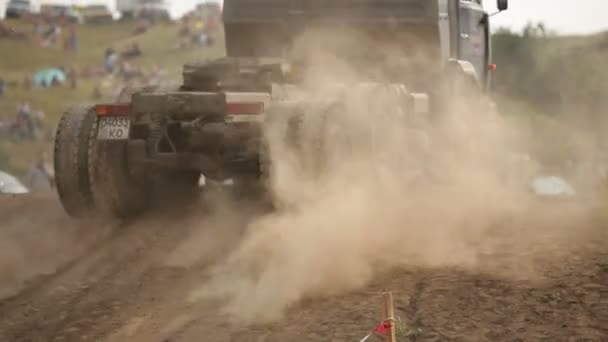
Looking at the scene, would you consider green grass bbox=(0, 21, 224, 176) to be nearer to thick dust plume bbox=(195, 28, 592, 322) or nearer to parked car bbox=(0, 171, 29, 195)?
parked car bbox=(0, 171, 29, 195)

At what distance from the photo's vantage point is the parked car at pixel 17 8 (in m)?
35.0

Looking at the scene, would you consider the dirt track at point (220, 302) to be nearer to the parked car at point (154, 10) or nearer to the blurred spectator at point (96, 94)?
the blurred spectator at point (96, 94)

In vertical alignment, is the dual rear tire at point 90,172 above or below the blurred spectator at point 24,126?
above

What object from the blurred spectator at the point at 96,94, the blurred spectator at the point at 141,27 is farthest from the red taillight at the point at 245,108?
the blurred spectator at the point at 141,27

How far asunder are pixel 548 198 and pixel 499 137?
55.6 inches

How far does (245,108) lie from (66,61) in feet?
85.6

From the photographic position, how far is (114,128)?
33.6ft

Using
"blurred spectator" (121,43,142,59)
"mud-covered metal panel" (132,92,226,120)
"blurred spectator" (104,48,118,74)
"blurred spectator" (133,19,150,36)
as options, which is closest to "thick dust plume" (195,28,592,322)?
"mud-covered metal panel" (132,92,226,120)

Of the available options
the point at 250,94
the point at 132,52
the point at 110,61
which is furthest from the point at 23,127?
the point at 250,94

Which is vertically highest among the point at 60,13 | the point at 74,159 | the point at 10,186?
the point at 60,13

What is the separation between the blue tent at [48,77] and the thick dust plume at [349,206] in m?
19.7

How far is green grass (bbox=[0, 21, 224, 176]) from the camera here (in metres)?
23.4

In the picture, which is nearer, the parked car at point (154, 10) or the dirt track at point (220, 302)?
the dirt track at point (220, 302)

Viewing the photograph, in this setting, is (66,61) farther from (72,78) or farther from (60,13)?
(60,13)
